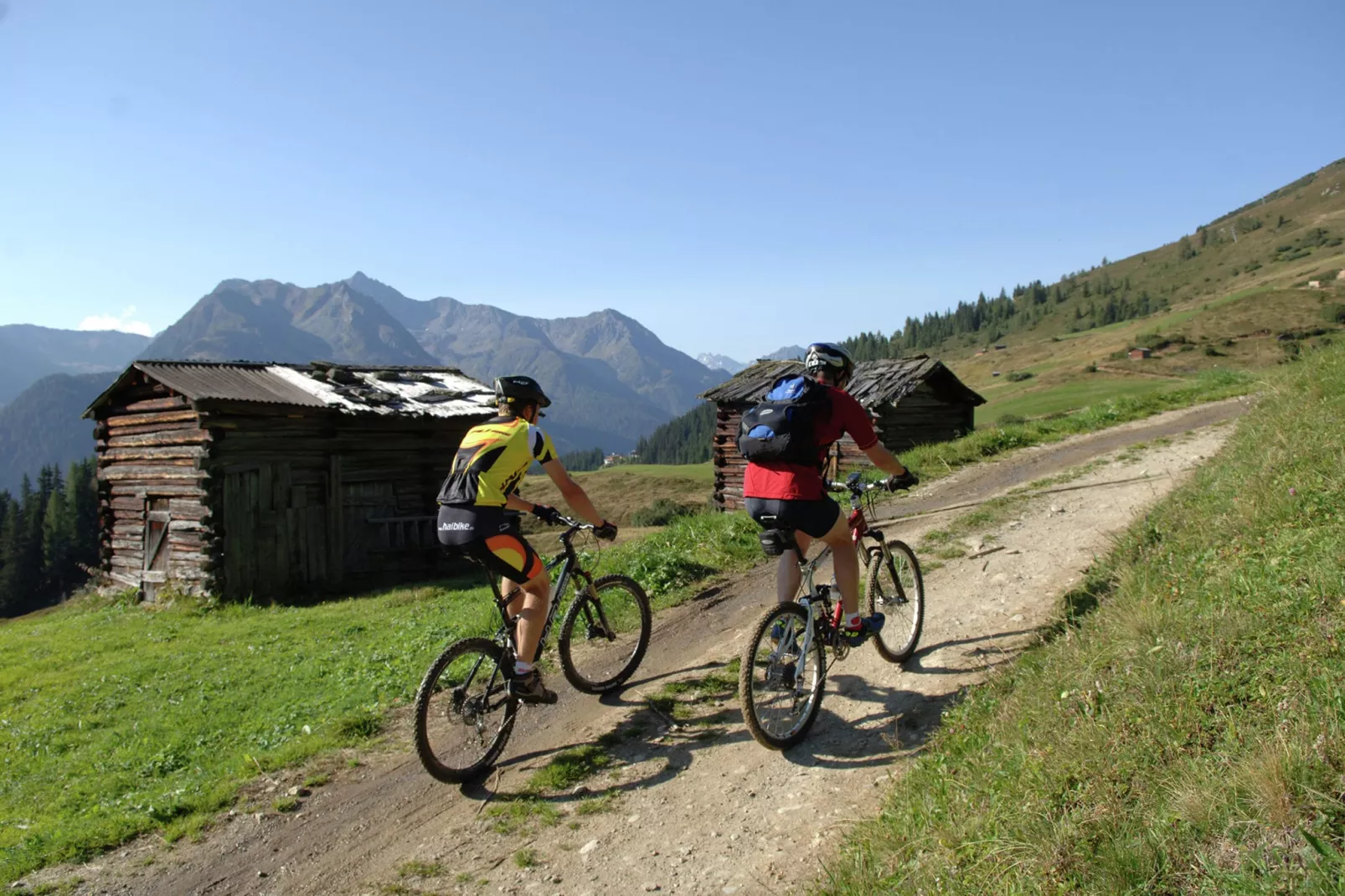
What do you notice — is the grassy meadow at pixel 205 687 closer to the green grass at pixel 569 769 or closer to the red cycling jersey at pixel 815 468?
the green grass at pixel 569 769

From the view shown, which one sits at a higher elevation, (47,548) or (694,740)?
(694,740)

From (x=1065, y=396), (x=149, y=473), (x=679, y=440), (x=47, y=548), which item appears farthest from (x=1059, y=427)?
(x=679, y=440)

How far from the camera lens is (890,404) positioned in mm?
26234

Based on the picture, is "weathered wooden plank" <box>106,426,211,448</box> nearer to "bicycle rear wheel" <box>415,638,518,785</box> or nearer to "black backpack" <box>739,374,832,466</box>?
"bicycle rear wheel" <box>415,638,518,785</box>

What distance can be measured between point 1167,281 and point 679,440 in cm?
10838

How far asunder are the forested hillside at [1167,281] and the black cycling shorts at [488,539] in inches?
5367

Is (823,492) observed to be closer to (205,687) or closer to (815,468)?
(815,468)

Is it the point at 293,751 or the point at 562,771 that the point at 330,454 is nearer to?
the point at 293,751

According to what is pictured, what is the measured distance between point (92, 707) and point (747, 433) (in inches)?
356

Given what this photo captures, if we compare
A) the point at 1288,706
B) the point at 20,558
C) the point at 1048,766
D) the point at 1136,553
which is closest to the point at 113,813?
the point at 1048,766

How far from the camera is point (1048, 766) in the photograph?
3342 millimetres

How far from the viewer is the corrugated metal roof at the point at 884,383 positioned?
26.8 meters

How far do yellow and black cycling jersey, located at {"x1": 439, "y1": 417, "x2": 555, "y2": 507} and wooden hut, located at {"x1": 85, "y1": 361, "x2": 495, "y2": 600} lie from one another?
14727mm

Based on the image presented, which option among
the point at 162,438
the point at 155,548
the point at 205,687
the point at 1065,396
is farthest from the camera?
the point at 1065,396
